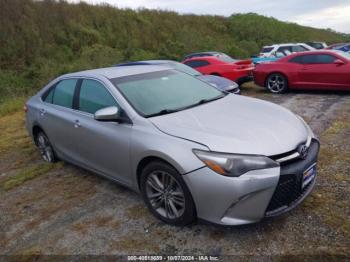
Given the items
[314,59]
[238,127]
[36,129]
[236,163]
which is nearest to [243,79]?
[314,59]

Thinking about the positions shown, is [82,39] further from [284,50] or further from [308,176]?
[308,176]

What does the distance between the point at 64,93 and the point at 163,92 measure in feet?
5.30

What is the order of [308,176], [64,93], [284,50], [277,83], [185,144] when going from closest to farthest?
[185,144] → [308,176] → [64,93] → [277,83] → [284,50]

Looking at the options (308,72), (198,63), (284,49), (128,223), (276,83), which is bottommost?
(128,223)

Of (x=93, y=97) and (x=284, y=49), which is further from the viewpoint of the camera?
(x=284, y=49)

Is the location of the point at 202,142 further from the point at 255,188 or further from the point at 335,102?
the point at 335,102

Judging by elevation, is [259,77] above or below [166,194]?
above

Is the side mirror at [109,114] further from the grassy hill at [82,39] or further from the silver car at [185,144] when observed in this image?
the grassy hill at [82,39]

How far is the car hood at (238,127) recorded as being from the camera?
2.93 m

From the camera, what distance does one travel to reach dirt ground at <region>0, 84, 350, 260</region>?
301cm

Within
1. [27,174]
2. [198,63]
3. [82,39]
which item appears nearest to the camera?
[27,174]

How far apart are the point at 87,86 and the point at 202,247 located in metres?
2.44

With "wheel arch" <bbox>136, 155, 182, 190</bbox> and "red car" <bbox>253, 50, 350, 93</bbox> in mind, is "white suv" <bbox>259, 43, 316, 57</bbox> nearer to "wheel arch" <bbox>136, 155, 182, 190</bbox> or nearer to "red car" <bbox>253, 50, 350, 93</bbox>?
"red car" <bbox>253, 50, 350, 93</bbox>

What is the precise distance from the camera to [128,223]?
355 cm
